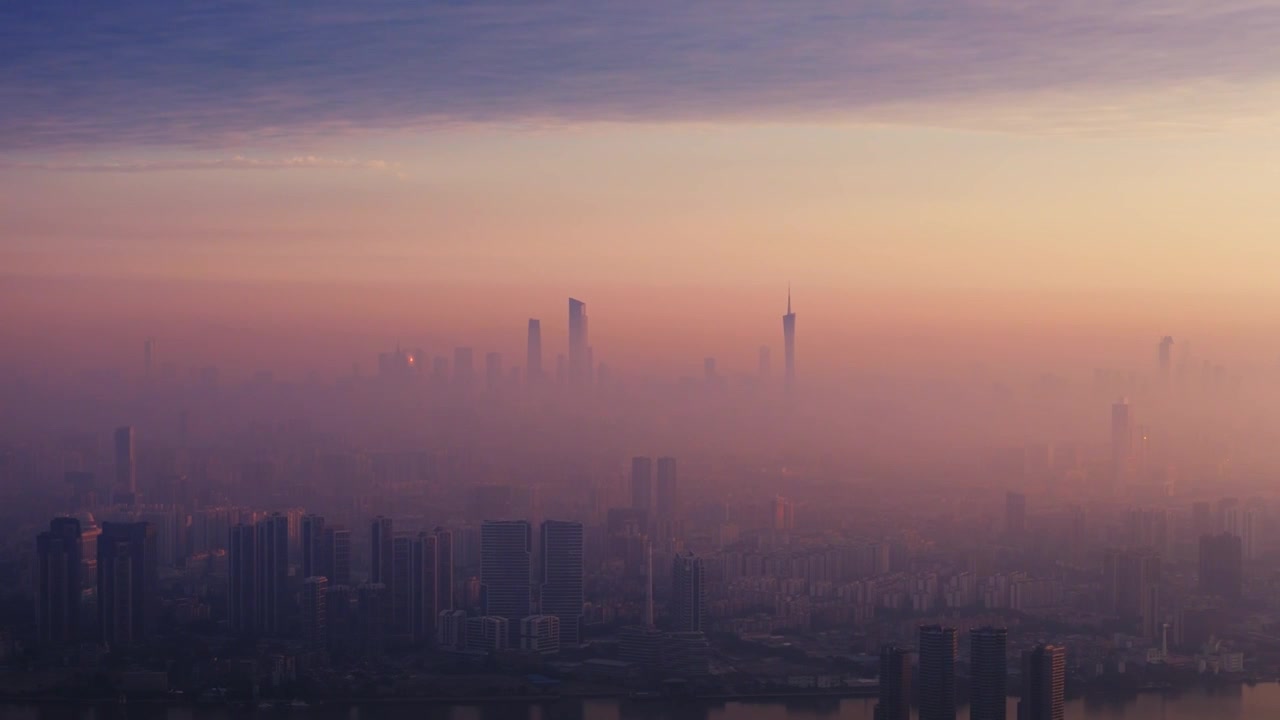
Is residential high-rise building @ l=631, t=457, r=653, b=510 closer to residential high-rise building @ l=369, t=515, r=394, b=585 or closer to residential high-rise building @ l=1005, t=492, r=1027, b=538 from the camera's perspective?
residential high-rise building @ l=369, t=515, r=394, b=585

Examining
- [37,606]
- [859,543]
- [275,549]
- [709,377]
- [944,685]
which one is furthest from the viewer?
[709,377]

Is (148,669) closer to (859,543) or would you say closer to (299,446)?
(299,446)

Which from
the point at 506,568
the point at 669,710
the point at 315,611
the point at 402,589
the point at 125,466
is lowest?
the point at 669,710

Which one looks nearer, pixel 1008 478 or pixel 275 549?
pixel 275 549

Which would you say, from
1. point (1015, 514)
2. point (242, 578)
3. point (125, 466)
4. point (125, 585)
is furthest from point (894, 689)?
point (125, 466)

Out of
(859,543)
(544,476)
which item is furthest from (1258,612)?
(544,476)

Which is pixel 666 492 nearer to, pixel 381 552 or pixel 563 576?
pixel 563 576

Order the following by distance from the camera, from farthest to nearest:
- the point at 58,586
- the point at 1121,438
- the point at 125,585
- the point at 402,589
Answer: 1. the point at 1121,438
2. the point at 402,589
3. the point at 125,585
4. the point at 58,586
